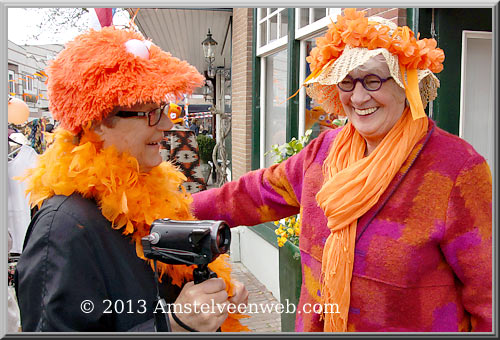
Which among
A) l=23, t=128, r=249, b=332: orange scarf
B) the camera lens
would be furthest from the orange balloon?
the camera lens

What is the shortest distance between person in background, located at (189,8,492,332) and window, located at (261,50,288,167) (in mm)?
3172

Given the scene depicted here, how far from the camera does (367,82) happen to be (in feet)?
5.32

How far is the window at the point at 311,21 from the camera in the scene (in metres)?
3.67

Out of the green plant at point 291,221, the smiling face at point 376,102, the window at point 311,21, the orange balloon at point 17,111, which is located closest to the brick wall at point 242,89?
the window at point 311,21

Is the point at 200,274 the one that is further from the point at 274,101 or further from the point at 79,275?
the point at 274,101

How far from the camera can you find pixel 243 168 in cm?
607

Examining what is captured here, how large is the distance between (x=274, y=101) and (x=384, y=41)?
3.86 meters

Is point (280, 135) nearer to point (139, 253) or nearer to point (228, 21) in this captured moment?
point (228, 21)

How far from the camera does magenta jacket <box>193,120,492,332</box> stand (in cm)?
146

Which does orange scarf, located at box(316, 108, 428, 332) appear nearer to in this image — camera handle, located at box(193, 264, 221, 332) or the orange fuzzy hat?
camera handle, located at box(193, 264, 221, 332)

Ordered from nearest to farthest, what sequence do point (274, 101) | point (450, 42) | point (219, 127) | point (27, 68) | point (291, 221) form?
point (450, 42), point (291, 221), point (27, 68), point (274, 101), point (219, 127)

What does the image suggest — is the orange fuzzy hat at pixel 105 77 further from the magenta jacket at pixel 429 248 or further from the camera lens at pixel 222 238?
the magenta jacket at pixel 429 248

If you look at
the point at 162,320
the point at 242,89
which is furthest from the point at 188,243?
the point at 242,89

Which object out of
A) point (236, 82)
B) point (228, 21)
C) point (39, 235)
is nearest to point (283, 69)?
point (236, 82)
